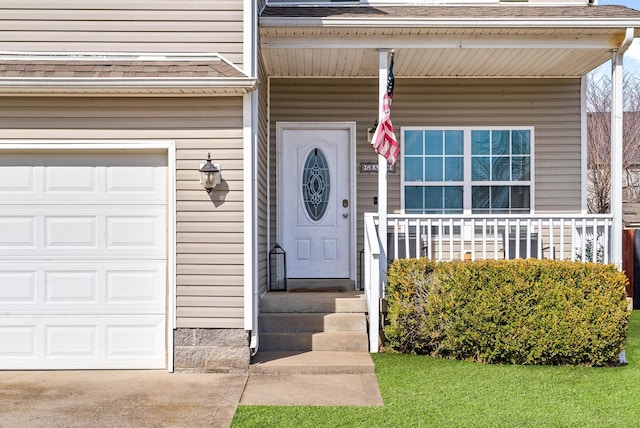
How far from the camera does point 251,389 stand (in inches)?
196

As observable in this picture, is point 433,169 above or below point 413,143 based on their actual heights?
below

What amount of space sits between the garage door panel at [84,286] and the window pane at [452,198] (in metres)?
3.72

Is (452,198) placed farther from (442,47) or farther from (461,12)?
(461,12)

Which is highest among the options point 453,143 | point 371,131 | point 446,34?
point 446,34

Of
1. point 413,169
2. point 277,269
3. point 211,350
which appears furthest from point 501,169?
point 211,350

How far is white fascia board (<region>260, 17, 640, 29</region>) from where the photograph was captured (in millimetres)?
6039

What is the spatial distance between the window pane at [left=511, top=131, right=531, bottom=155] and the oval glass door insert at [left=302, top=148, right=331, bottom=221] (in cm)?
238

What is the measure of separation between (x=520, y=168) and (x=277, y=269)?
3.32 metres

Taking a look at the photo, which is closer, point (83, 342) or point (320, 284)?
point (83, 342)

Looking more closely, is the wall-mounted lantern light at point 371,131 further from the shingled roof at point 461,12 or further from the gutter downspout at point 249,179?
the gutter downspout at point 249,179

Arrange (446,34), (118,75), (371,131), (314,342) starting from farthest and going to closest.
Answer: (371,131) < (446,34) < (314,342) < (118,75)

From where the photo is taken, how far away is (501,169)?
772 cm

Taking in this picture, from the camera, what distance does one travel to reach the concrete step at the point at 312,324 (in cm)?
622

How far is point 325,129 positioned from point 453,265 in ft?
8.96
